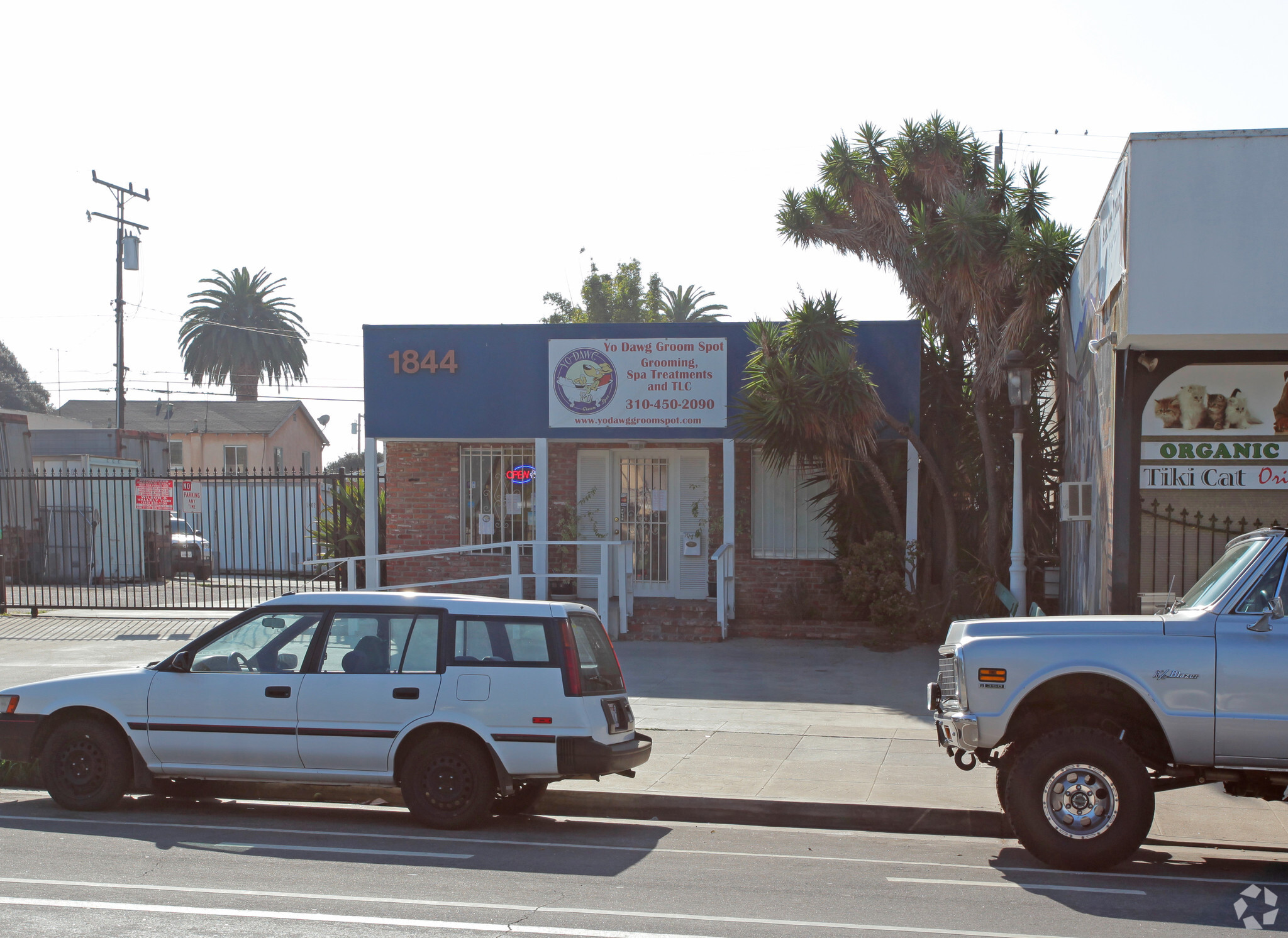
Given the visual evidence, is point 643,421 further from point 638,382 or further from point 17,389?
point 17,389

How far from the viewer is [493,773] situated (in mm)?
7832

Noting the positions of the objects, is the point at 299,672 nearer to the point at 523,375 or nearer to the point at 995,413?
the point at 523,375

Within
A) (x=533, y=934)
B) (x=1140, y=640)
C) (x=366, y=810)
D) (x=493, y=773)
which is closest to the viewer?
(x=533, y=934)

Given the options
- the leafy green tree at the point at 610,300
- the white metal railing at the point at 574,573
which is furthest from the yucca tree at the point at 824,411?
the leafy green tree at the point at 610,300

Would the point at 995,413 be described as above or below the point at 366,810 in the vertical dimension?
above

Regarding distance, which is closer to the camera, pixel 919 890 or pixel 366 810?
pixel 919 890

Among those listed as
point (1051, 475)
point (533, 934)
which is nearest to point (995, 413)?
point (1051, 475)

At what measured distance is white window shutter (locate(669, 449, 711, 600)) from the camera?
17.7 m

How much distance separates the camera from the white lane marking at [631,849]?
6844 mm

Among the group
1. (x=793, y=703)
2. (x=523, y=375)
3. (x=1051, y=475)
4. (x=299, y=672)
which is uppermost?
(x=523, y=375)

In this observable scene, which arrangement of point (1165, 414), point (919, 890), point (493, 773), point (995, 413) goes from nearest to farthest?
1. point (919, 890)
2. point (493, 773)
3. point (1165, 414)
4. point (995, 413)

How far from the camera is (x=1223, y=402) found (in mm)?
11922

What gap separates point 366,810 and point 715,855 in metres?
2.81

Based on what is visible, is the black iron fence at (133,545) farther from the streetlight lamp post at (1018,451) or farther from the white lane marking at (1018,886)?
the white lane marking at (1018,886)
